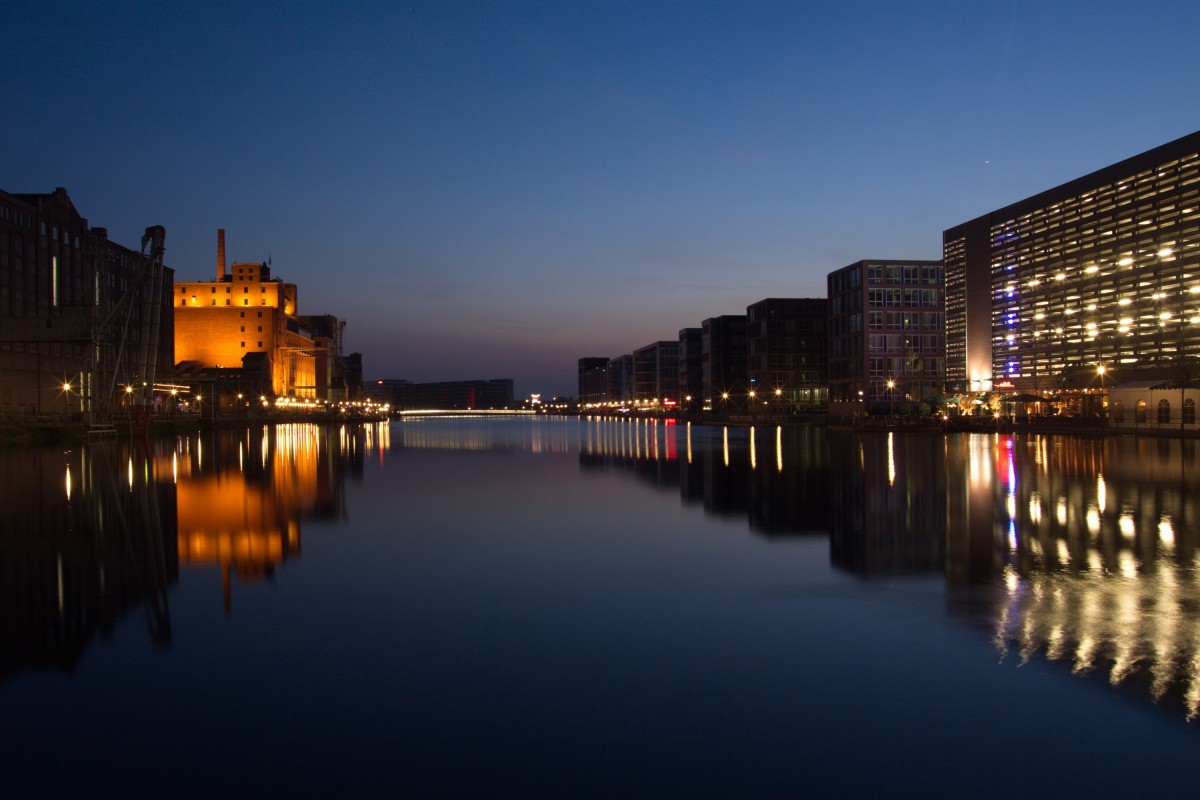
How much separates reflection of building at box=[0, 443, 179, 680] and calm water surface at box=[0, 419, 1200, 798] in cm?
7

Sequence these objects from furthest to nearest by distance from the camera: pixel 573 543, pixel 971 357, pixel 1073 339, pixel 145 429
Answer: pixel 971 357 < pixel 1073 339 < pixel 145 429 < pixel 573 543

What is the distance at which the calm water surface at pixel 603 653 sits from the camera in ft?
18.6

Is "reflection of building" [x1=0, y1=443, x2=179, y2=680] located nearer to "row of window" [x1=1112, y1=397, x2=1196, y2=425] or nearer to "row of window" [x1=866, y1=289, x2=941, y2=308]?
"row of window" [x1=1112, y1=397, x2=1196, y2=425]

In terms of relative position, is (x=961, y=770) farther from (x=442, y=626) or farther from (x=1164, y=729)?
(x=442, y=626)

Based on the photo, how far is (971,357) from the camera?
129 m

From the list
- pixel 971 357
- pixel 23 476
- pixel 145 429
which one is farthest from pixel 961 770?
pixel 971 357

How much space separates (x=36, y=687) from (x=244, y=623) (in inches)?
93.9

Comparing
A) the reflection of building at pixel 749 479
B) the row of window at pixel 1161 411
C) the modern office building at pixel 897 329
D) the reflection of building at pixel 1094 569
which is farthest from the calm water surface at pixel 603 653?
the modern office building at pixel 897 329

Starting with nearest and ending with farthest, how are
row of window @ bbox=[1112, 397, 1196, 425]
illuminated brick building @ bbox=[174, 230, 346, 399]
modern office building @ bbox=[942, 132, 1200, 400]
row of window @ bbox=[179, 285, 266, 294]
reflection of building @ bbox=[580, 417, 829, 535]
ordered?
Result: 1. reflection of building @ bbox=[580, 417, 829, 535]
2. row of window @ bbox=[1112, 397, 1196, 425]
3. modern office building @ bbox=[942, 132, 1200, 400]
4. illuminated brick building @ bbox=[174, 230, 346, 399]
5. row of window @ bbox=[179, 285, 266, 294]

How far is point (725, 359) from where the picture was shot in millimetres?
183250

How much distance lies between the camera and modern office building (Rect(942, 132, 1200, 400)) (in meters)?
76.7

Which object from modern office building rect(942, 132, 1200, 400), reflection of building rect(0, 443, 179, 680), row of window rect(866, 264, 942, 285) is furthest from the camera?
row of window rect(866, 264, 942, 285)

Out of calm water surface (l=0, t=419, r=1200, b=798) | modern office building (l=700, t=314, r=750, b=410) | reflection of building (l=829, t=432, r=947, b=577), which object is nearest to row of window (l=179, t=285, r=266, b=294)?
modern office building (l=700, t=314, r=750, b=410)

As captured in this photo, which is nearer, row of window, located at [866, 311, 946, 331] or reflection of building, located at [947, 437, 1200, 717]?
reflection of building, located at [947, 437, 1200, 717]
